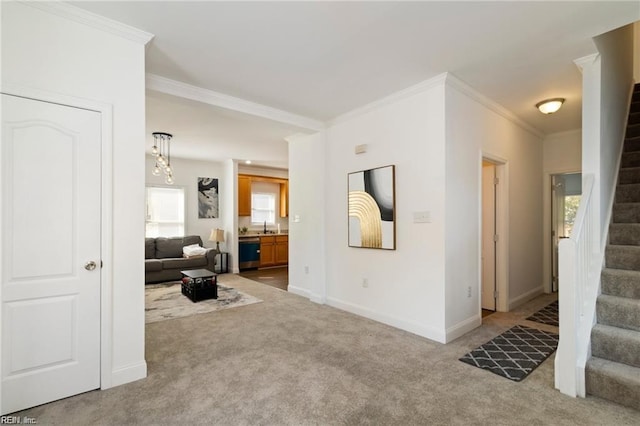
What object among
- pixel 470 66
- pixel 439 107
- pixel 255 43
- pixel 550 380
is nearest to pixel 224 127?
pixel 255 43

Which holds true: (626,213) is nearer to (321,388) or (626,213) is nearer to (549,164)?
(549,164)

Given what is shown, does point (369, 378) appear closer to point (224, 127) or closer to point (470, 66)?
point (470, 66)

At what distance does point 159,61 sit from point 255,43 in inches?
39.8

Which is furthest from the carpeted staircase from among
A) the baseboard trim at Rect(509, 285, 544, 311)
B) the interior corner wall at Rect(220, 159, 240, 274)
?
the interior corner wall at Rect(220, 159, 240, 274)

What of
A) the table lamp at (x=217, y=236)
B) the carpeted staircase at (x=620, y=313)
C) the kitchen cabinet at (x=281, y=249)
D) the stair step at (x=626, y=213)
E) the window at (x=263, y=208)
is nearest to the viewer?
the carpeted staircase at (x=620, y=313)

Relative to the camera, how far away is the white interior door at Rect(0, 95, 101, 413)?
1.96 metres

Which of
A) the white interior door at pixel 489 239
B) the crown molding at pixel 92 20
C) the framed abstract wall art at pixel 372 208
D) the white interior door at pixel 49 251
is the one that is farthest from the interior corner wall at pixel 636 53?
the white interior door at pixel 49 251

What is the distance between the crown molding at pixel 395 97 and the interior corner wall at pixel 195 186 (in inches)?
174

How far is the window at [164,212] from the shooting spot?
22.9ft

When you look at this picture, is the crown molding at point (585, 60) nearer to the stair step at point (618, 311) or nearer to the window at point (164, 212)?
the stair step at point (618, 311)

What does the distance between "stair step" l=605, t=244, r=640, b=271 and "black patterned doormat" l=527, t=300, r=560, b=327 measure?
1.25 meters

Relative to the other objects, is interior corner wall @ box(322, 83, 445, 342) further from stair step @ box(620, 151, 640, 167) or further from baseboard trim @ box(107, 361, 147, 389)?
baseboard trim @ box(107, 361, 147, 389)

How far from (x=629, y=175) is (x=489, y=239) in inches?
64.0

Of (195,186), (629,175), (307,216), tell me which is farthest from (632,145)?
(195,186)
